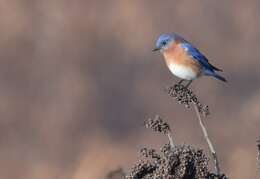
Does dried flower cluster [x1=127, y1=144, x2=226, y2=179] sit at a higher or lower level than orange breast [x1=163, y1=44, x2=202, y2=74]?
lower

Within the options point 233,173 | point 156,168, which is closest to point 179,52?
point 156,168

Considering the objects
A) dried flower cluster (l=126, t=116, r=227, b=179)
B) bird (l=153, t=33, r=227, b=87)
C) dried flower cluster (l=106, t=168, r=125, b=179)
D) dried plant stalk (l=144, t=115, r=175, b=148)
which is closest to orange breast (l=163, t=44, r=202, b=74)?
bird (l=153, t=33, r=227, b=87)

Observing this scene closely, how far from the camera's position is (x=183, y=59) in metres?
8.31

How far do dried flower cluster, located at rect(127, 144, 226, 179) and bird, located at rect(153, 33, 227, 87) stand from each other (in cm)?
309

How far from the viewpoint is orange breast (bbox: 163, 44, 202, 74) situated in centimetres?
825

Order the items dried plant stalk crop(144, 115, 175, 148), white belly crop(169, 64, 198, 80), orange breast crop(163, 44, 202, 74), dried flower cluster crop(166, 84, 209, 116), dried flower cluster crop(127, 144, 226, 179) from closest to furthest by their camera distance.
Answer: dried flower cluster crop(127, 144, 226, 179) → dried plant stalk crop(144, 115, 175, 148) → dried flower cluster crop(166, 84, 209, 116) → white belly crop(169, 64, 198, 80) → orange breast crop(163, 44, 202, 74)

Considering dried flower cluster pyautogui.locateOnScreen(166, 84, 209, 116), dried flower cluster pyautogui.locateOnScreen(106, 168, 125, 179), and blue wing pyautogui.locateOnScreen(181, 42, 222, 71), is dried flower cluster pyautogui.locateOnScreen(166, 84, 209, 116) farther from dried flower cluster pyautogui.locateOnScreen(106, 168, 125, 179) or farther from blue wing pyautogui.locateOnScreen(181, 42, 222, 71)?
blue wing pyautogui.locateOnScreen(181, 42, 222, 71)

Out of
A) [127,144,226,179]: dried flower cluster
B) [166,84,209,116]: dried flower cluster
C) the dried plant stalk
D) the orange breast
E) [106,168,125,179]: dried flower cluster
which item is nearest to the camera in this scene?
[127,144,226,179]: dried flower cluster

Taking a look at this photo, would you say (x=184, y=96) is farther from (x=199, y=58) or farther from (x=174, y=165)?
(x=199, y=58)

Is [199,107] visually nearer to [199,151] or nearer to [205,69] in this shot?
[199,151]

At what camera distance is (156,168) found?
5035mm

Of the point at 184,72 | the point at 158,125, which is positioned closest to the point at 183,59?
the point at 184,72

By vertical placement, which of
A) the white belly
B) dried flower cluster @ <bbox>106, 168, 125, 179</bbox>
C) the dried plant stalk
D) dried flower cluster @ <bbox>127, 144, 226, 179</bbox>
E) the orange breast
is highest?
the orange breast

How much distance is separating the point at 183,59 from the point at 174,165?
347cm
